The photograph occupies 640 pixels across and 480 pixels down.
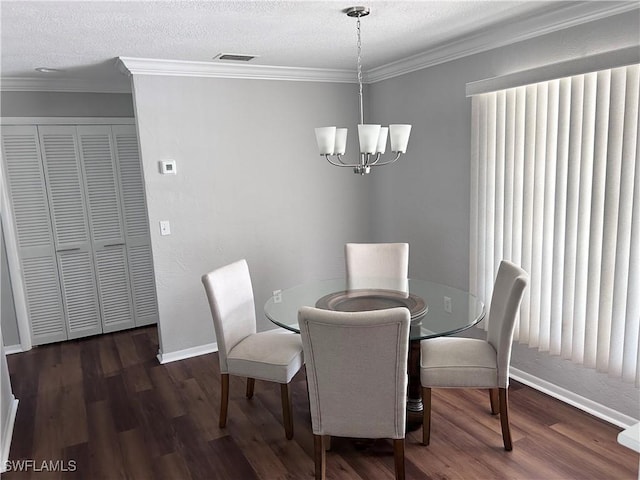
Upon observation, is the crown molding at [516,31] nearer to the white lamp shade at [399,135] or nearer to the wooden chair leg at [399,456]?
the white lamp shade at [399,135]

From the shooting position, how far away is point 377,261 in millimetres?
3547

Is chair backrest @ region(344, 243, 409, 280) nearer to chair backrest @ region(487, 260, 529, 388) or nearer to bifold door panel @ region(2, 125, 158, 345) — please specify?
chair backrest @ region(487, 260, 529, 388)

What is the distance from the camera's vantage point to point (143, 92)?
3.44m

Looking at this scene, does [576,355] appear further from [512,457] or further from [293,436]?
[293,436]

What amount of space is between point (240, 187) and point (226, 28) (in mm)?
1523

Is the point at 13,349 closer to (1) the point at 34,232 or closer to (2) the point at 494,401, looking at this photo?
(1) the point at 34,232

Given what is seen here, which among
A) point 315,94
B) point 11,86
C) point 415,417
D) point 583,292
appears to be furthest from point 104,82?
point 583,292

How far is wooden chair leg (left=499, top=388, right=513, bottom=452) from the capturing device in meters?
2.43

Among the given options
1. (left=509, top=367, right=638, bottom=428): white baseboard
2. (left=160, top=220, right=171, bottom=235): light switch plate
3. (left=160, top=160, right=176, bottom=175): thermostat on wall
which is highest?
(left=160, top=160, right=176, bottom=175): thermostat on wall

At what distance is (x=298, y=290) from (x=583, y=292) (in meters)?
1.74

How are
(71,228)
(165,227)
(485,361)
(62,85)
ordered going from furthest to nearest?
(71,228) < (62,85) < (165,227) < (485,361)

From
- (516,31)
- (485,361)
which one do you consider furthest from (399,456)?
(516,31)

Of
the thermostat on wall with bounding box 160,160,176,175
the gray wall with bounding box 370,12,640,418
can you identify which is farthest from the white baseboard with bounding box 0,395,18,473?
the gray wall with bounding box 370,12,640,418

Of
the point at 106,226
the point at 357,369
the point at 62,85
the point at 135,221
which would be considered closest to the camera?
the point at 357,369
